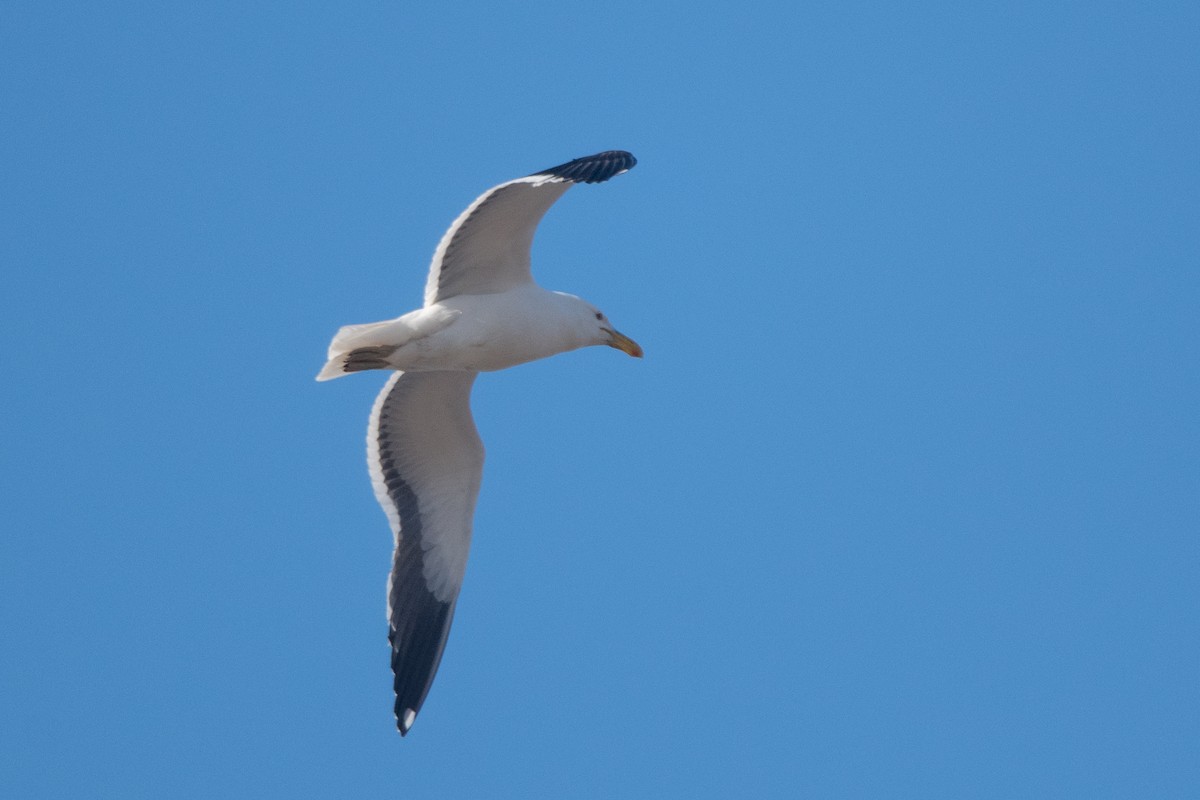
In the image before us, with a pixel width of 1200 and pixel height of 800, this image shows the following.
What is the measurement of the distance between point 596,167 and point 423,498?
296cm

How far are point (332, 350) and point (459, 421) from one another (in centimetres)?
128

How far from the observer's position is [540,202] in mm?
8938

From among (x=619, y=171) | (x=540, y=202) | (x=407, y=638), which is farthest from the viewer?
(x=407, y=638)

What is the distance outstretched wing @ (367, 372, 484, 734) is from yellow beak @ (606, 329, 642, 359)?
37.9 inches

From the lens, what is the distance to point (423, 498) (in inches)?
410

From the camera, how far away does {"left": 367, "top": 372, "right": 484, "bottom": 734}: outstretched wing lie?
10203 millimetres

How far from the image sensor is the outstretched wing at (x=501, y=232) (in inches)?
333

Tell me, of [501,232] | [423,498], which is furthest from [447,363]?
[423,498]

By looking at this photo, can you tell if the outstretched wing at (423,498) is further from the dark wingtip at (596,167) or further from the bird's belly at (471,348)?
the dark wingtip at (596,167)

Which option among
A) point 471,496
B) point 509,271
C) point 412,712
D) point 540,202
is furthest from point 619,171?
point 412,712

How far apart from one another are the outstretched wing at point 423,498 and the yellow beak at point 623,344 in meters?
0.96

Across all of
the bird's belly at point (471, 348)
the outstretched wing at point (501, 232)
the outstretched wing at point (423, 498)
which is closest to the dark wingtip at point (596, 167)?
the outstretched wing at point (501, 232)

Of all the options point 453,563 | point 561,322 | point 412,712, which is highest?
point 561,322

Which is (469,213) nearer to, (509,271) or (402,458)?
(509,271)
